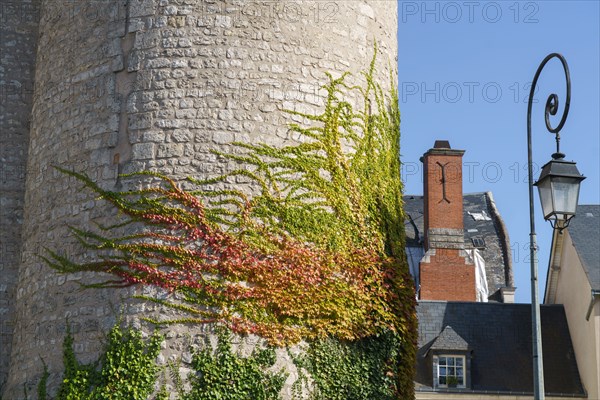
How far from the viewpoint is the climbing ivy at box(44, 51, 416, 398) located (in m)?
11.7

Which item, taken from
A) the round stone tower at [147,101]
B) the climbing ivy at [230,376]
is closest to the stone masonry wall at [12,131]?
the round stone tower at [147,101]

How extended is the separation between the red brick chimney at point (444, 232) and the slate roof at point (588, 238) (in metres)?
4.09

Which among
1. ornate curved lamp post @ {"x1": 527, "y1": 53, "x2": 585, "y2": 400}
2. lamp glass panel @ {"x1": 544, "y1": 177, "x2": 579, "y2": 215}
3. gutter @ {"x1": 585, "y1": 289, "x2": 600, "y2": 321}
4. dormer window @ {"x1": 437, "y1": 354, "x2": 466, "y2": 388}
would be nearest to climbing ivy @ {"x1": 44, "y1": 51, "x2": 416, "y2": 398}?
ornate curved lamp post @ {"x1": 527, "y1": 53, "x2": 585, "y2": 400}

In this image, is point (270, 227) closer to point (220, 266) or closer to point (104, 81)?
point (220, 266)

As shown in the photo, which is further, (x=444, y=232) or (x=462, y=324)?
(x=444, y=232)

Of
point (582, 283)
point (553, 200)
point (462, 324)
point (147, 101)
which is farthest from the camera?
point (462, 324)

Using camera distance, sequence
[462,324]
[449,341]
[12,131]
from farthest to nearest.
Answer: [462,324]
[449,341]
[12,131]

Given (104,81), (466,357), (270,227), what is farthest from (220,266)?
(466,357)

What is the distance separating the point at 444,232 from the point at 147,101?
1710cm

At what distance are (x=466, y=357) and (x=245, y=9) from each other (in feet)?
42.3

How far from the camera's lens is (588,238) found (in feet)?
77.4

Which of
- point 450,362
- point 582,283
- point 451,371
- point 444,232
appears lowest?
point 451,371

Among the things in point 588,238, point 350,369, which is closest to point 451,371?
point 588,238

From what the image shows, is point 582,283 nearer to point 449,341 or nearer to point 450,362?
point 449,341
